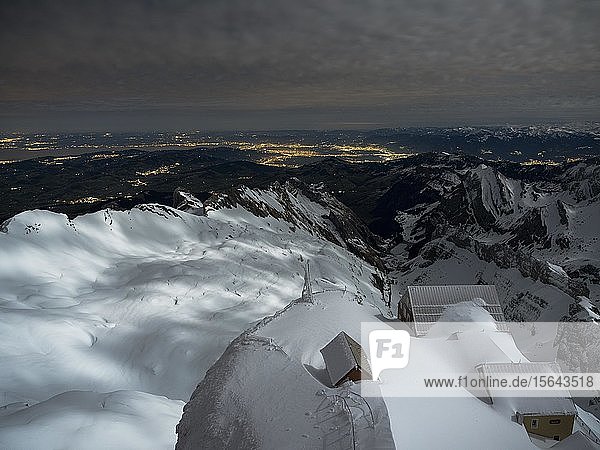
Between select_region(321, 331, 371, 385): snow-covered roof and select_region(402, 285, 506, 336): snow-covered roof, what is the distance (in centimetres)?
1906

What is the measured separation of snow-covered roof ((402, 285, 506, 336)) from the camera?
1417 inches

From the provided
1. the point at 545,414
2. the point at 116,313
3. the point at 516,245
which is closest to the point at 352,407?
the point at 545,414

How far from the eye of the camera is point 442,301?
38.1m

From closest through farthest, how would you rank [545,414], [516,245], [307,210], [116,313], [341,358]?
1. [341,358]
2. [545,414]
3. [116,313]
4. [516,245]
5. [307,210]

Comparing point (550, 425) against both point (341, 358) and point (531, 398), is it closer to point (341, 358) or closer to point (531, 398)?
point (531, 398)

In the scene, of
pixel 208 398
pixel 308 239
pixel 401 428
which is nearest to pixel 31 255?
pixel 208 398

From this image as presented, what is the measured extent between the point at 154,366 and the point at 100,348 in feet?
12.9

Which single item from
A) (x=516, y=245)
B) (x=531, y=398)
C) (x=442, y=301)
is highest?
(x=531, y=398)

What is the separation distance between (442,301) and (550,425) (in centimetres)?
1815

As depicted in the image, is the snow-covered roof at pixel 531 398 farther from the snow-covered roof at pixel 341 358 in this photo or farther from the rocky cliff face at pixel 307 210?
the rocky cliff face at pixel 307 210

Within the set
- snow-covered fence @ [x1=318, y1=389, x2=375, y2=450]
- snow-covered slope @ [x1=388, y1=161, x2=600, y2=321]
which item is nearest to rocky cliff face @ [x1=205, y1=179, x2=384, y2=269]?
snow-covered slope @ [x1=388, y1=161, x2=600, y2=321]

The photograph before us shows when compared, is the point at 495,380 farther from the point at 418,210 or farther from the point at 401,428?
the point at 418,210

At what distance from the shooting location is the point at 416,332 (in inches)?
1357

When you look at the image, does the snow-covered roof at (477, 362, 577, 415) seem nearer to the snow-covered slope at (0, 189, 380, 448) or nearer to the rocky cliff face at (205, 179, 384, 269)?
the snow-covered slope at (0, 189, 380, 448)
